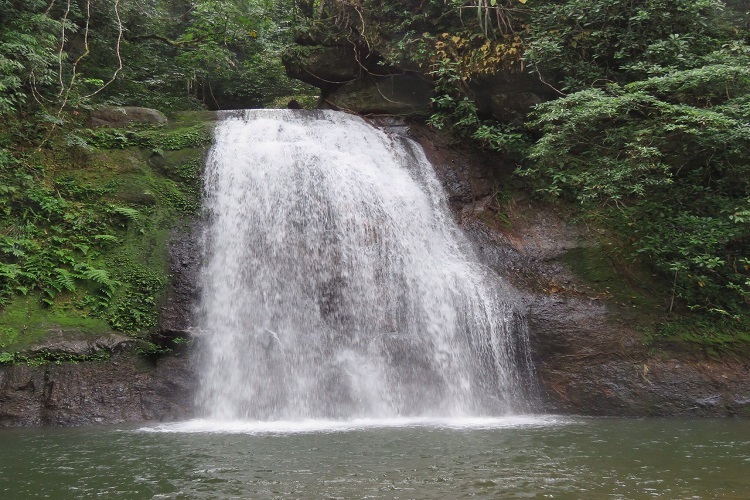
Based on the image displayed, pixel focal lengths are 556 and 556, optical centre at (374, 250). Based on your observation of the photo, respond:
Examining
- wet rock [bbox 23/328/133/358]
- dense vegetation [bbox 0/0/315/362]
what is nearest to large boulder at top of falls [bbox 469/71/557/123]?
dense vegetation [bbox 0/0/315/362]

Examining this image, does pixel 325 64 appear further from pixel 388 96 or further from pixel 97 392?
pixel 97 392

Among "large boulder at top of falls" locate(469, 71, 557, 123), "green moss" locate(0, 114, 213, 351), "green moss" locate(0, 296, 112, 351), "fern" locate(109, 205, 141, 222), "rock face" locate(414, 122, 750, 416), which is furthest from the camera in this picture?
"large boulder at top of falls" locate(469, 71, 557, 123)

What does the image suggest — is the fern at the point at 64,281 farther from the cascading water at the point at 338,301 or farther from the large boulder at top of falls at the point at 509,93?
the large boulder at top of falls at the point at 509,93

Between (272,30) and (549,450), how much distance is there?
15670mm

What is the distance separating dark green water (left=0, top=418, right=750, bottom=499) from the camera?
4.13 metres

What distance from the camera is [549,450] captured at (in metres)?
5.43

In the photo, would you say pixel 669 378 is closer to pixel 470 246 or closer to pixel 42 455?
pixel 470 246

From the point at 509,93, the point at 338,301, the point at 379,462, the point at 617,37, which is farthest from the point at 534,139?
the point at 379,462

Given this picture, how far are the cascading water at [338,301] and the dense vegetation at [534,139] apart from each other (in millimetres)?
1173

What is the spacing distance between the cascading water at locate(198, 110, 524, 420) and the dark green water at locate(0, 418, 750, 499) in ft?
4.18

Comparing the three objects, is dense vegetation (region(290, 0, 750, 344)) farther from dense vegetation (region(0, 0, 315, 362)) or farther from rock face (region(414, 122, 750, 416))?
dense vegetation (region(0, 0, 315, 362))

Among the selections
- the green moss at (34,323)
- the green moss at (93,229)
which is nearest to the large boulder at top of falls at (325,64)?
the green moss at (93,229)

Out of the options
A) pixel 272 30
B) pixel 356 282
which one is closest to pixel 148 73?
pixel 272 30

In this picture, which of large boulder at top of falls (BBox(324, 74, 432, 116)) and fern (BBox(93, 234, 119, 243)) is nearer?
fern (BBox(93, 234, 119, 243))
